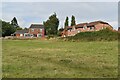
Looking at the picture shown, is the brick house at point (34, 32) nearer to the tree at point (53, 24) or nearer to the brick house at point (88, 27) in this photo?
the tree at point (53, 24)

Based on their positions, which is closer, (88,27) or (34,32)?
(88,27)

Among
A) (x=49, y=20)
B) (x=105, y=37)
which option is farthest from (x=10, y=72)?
(x=49, y=20)

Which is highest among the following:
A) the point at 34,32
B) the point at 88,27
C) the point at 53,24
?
the point at 53,24

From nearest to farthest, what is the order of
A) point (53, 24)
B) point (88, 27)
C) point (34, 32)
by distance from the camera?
point (88, 27), point (53, 24), point (34, 32)

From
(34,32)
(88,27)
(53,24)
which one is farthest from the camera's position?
(34,32)

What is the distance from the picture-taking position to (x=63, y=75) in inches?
386

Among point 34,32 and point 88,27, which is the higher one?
point 88,27

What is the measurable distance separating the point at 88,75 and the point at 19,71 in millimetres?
2904

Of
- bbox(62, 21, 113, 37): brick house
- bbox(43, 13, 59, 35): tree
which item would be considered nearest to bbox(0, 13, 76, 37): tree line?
bbox(43, 13, 59, 35): tree

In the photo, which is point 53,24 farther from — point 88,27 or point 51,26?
point 88,27

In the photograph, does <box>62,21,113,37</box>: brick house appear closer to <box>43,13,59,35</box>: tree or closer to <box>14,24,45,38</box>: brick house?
<box>43,13,59,35</box>: tree

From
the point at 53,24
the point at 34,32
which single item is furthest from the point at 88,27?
the point at 34,32

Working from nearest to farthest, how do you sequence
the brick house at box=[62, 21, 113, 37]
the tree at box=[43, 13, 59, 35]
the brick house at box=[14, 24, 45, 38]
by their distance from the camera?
the brick house at box=[62, 21, 113, 37] → the tree at box=[43, 13, 59, 35] → the brick house at box=[14, 24, 45, 38]

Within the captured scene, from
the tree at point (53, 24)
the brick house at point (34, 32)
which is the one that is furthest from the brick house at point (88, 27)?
the brick house at point (34, 32)
